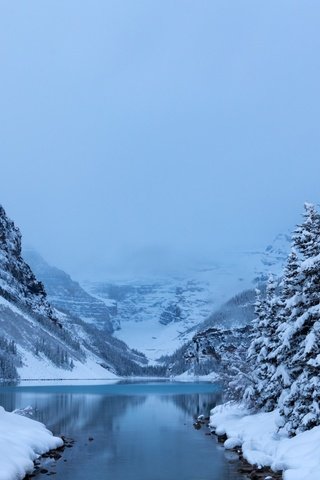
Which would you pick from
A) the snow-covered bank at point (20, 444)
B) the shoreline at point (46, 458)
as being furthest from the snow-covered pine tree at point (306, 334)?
the snow-covered bank at point (20, 444)

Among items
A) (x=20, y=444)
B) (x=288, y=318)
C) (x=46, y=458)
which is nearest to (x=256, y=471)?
(x=288, y=318)

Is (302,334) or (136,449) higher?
(302,334)

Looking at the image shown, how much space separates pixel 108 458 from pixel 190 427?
24018 millimetres

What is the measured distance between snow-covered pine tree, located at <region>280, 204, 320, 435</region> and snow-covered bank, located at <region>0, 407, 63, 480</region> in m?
16.9

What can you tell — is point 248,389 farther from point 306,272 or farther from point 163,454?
point 306,272

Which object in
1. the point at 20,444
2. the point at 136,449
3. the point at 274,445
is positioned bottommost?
the point at 136,449

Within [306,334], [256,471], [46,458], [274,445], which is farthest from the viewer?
[46,458]

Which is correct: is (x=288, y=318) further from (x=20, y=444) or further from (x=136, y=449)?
(x=20, y=444)

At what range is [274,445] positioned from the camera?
39.1 m

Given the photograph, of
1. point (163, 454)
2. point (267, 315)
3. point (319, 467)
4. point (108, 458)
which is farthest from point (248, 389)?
point (319, 467)

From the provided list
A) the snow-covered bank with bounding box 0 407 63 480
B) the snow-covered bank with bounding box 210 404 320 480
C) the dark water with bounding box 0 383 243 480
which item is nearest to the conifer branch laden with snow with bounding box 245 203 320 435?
the snow-covered bank with bounding box 210 404 320 480

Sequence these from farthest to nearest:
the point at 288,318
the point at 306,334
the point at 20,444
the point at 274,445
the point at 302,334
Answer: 1. the point at 20,444
2. the point at 288,318
3. the point at 274,445
4. the point at 302,334
5. the point at 306,334

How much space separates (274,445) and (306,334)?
7.66m

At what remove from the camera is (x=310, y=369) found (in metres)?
36.2
